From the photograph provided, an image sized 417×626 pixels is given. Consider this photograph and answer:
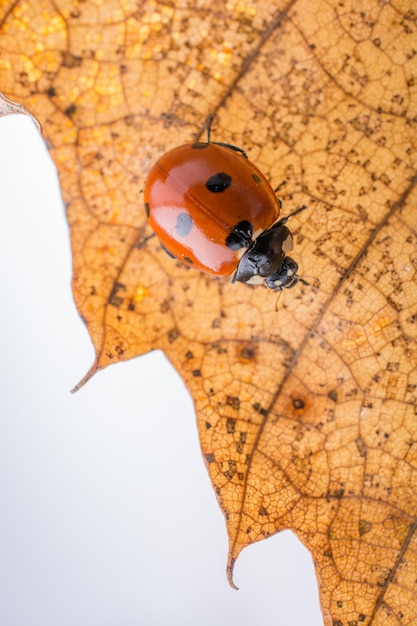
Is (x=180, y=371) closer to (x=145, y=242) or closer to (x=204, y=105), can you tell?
(x=145, y=242)

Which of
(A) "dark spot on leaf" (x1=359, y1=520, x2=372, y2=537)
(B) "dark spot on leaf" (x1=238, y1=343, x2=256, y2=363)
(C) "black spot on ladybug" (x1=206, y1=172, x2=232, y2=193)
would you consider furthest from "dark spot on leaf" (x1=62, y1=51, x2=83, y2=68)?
(A) "dark spot on leaf" (x1=359, y1=520, x2=372, y2=537)

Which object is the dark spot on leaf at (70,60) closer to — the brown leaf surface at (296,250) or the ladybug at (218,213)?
the brown leaf surface at (296,250)

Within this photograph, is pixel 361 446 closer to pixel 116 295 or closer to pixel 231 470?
pixel 231 470

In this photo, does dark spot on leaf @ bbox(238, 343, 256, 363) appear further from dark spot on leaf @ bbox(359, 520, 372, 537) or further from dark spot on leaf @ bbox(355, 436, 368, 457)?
dark spot on leaf @ bbox(359, 520, 372, 537)

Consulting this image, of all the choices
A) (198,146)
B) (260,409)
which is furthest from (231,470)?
(198,146)

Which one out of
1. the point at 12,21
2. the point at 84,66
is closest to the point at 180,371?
the point at 84,66

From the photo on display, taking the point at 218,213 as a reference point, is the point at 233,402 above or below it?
below
